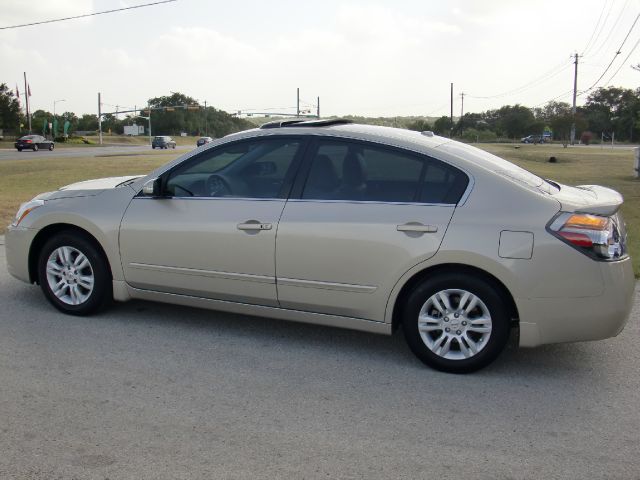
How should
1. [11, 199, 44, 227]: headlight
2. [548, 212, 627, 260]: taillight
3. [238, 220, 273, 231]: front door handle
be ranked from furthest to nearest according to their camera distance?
[11, 199, 44, 227]: headlight
[238, 220, 273, 231]: front door handle
[548, 212, 627, 260]: taillight

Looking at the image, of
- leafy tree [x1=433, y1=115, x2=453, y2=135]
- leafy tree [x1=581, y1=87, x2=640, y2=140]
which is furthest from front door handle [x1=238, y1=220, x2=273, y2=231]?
leafy tree [x1=581, y1=87, x2=640, y2=140]

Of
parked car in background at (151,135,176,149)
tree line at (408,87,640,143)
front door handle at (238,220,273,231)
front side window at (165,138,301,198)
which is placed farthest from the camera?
tree line at (408,87,640,143)

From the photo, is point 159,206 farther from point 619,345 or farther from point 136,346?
point 619,345

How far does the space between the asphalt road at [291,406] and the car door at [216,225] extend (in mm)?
446

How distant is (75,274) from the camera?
5.30 meters

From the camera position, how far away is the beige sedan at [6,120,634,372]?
4020 mm

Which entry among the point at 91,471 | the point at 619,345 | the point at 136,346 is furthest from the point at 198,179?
the point at 619,345

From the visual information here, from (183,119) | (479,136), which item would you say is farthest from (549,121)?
(183,119)

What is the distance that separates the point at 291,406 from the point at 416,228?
138cm

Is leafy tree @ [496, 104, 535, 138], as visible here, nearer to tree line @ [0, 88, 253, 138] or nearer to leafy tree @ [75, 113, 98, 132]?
tree line @ [0, 88, 253, 138]

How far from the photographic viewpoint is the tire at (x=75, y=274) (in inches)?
206

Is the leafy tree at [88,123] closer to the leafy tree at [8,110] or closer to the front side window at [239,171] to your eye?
the leafy tree at [8,110]

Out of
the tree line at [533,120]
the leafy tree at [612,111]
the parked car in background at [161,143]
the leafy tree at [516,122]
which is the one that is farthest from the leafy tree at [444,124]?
the parked car in background at [161,143]

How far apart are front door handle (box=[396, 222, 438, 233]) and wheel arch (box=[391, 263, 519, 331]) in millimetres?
239
